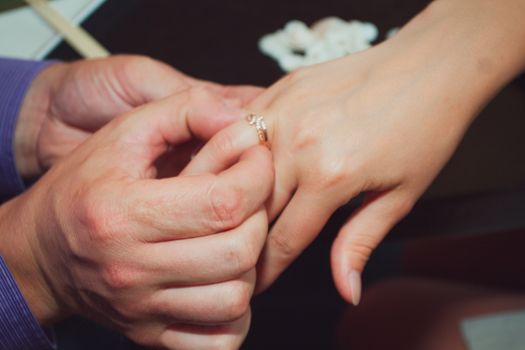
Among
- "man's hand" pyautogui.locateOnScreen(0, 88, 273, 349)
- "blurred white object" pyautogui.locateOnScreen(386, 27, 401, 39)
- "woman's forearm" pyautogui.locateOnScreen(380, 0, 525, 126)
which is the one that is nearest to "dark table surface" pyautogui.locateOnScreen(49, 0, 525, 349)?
"blurred white object" pyautogui.locateOnScreen(386, 27, 401, 39)

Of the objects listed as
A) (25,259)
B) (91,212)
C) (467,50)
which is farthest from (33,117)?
(467,50)

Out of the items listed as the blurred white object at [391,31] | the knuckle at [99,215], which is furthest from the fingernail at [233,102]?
the blurred white object at [391,31]

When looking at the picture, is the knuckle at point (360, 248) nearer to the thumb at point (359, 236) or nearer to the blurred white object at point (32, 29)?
the thumb at point (359, 236)

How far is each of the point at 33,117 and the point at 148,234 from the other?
56 centimetres

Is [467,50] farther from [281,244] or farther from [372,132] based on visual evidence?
[281,244]

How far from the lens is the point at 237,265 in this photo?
0.59 meters

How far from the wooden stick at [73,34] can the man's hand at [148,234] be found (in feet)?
1.42

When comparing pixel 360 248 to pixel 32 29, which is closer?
pixel 360 248

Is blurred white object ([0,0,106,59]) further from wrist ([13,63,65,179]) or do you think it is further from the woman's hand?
the woman's hand

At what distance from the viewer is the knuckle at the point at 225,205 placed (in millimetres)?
570

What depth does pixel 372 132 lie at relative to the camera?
2.22 ft

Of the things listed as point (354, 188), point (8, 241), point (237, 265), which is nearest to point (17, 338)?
point (8, 241)

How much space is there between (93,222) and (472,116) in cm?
56

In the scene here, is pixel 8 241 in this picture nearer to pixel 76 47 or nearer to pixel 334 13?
pixel 76 47
